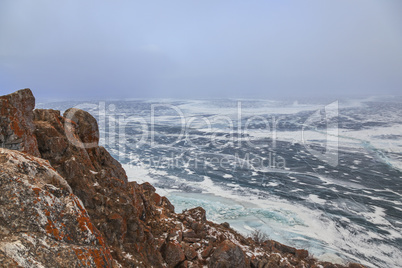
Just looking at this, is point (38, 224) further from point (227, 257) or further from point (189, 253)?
point (227, 257)

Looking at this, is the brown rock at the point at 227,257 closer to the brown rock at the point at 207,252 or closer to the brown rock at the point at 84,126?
the brown rock at the point at 207,252

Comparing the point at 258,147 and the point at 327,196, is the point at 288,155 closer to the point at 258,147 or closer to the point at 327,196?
the point at 258,147

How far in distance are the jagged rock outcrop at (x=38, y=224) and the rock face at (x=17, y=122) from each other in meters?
2.72

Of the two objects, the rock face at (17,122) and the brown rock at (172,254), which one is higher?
the rock face at (17,122)

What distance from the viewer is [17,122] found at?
632 cm

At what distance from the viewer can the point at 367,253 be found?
14859 mm

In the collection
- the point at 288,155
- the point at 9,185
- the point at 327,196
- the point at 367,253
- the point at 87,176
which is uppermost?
the point at 9,185

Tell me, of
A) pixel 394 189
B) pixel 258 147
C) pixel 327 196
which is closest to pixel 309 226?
pixel 327 196

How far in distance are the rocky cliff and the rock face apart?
2 centimetres

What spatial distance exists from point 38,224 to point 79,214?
0.58 meters

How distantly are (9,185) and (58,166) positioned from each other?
169 inches

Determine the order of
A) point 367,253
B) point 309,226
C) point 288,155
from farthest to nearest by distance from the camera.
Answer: point 288,155
point 309,226
point 367,253

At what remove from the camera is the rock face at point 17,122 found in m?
6.05

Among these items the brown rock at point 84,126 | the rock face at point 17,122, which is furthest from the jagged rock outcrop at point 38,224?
the brown rock at point 84,126
